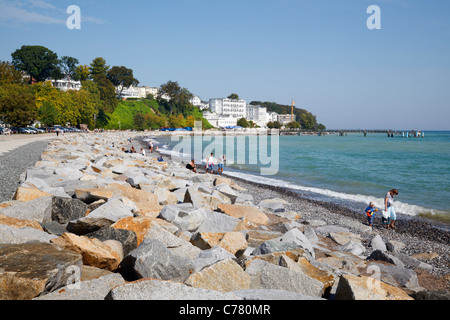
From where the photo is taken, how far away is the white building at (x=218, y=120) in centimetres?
16288

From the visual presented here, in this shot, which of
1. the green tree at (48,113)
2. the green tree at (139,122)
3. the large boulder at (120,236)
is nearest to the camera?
the large boulder at (120,236)

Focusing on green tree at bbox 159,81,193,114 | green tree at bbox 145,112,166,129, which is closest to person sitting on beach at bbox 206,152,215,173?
green tree at bbox 145,112,166,129

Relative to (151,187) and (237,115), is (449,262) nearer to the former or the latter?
(151,187)

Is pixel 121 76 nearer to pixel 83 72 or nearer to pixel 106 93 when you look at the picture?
pixel 83 72

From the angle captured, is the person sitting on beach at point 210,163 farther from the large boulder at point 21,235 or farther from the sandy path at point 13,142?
the large boulder at point 21,235

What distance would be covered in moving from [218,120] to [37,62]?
3399 inches

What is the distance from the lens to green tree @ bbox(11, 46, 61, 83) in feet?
351

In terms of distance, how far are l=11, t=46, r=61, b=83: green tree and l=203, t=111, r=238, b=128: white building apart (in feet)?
237

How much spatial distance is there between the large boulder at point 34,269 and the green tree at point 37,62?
126 m

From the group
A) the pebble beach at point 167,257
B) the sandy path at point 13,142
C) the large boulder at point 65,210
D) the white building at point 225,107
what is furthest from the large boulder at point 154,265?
the white building at point 225,107

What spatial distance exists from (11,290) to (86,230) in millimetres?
1996

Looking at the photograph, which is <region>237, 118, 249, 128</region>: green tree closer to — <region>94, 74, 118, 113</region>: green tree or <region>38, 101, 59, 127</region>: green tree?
<region>94, 74, 118, 113</region>: green tree

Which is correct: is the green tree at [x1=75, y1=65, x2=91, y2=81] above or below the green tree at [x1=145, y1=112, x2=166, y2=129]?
above
